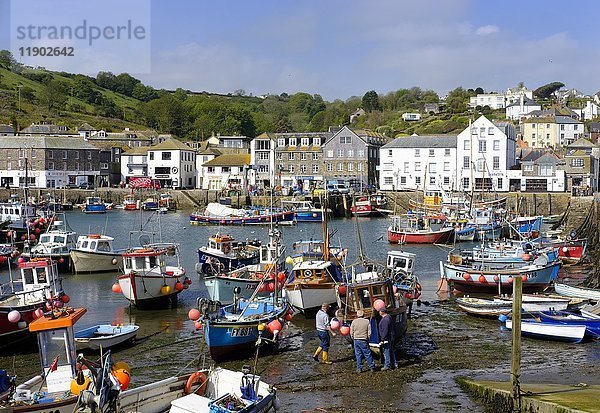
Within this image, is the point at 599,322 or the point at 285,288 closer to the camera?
the point at 599,322

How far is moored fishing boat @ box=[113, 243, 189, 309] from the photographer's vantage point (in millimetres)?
27266

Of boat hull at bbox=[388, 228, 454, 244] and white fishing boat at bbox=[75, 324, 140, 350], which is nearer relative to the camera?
white fishing boat at bbox=[75, 324, 140, 350]

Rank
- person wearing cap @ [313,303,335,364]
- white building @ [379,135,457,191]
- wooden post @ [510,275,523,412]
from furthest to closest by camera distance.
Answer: white building @ [379,135,457,191] → person wearing cap @ [313,303,335,364] → wooden post @ [510,275,523,412]

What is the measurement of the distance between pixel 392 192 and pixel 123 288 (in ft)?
180

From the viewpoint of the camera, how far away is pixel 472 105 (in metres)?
149

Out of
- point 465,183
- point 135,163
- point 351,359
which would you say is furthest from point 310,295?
point 135,163

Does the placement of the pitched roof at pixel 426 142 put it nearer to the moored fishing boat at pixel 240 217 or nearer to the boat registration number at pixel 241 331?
the moored fishing boat at pixel 240 217

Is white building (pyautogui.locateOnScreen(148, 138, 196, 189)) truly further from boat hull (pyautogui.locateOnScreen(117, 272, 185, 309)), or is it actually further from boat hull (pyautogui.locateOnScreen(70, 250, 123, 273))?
boat hull (pyautogui.locateOnScreen(117, 272, 185, 309))

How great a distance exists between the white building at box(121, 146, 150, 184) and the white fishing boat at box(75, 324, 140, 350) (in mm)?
78828

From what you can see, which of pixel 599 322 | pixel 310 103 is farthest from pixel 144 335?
pixel 310 103

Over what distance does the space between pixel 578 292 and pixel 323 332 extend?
13377mm

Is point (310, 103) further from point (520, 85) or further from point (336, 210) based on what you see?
point (336, 210)

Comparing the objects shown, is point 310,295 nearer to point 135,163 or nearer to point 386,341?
point 386,341

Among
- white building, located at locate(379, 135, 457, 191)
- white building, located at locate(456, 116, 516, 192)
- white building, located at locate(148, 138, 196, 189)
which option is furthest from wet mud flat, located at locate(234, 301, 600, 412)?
white building, located at locate(148, 138, 196, 189)
